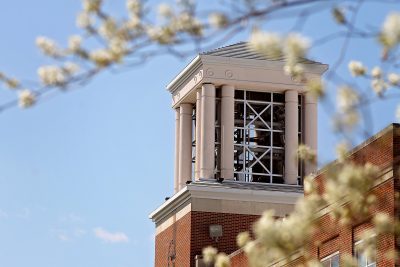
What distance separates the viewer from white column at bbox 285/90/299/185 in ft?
188

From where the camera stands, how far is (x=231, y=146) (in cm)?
5700

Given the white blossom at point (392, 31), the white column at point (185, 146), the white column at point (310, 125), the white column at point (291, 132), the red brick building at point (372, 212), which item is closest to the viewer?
the white blossom at point (392, 31)

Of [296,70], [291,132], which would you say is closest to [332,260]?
[291,132]

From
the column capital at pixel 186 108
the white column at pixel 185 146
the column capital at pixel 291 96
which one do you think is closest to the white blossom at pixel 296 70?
the column capital at pixel 291 96

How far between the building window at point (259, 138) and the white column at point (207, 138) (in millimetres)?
1462

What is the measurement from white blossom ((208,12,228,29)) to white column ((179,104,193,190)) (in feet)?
152

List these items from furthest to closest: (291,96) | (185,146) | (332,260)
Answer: (185,146), (291,96), (332,260)

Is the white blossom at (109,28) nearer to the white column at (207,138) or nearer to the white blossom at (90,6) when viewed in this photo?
the white blossom at (90,6)

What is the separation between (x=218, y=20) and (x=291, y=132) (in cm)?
4516

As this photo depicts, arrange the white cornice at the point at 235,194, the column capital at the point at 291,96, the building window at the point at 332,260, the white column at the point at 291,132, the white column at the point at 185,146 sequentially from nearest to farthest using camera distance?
the building window at the point at 332,260 < the white cornice at the point at 235,194 < the white column at the point at 291,132 < the column capital at the point at 291,96 < the white column at the point at 185,146

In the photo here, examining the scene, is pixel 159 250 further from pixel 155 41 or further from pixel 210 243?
pixel 155 41

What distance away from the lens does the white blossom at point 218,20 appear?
12.8 meters

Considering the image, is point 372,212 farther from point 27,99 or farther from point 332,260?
point 27,99

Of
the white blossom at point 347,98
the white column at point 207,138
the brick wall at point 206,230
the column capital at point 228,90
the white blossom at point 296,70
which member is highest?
the column capital at point 228,90
